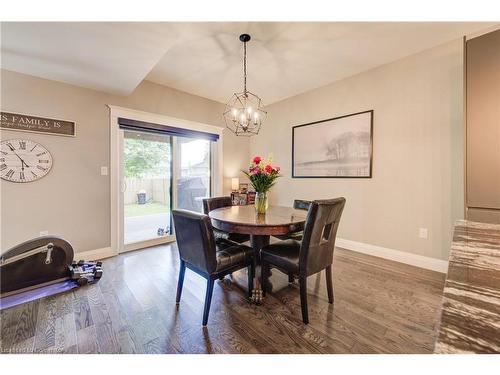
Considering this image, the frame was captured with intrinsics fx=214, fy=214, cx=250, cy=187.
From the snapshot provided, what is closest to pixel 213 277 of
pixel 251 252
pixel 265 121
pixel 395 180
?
pixel 251 252

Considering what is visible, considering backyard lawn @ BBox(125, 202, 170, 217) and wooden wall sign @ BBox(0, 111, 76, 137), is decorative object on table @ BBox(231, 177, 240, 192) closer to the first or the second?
backyard lawn @ BBox(125, 202, 170, 217)

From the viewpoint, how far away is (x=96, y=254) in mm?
3037

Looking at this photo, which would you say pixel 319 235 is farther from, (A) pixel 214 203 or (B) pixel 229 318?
(A) pixel 214 203

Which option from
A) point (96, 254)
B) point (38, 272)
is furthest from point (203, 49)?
point (96, 254)

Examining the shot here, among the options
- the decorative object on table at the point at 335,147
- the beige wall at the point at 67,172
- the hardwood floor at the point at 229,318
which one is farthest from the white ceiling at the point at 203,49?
the hardwood floor at the point at 229,318

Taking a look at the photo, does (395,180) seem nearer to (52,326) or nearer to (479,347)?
(479,347)

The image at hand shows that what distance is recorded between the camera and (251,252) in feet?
6.49

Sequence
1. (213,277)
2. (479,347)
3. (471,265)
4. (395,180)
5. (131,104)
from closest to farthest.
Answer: (479,347) < (471,265) < (213,277) < (395,180) < (131,104)

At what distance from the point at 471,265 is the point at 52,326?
103 inches

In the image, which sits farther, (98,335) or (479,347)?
(98,335)

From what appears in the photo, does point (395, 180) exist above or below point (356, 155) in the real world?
below

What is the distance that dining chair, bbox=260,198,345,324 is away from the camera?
1671 millimetres

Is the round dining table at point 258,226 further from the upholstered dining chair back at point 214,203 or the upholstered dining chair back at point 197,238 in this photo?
the upholstered dining chair back at point 214,203

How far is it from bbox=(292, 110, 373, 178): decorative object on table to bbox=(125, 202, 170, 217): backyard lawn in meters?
2.52
